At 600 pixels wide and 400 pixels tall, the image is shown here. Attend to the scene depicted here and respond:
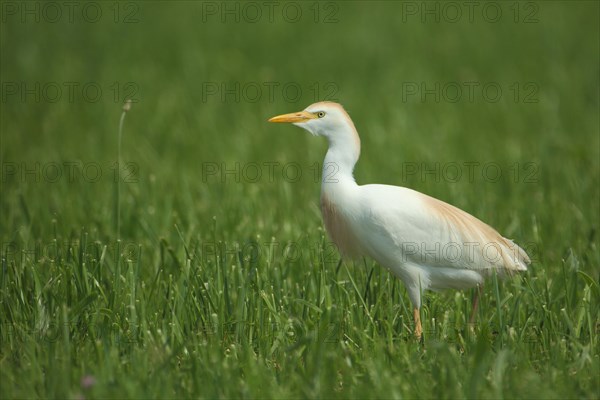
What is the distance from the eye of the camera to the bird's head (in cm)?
444

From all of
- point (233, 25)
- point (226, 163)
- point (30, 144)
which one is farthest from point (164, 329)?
point (233, 25)

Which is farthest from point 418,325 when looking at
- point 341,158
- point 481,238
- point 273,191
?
point 273,191

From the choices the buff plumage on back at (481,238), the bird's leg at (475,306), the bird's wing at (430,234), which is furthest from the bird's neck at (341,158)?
the bird's leg at (475,306)

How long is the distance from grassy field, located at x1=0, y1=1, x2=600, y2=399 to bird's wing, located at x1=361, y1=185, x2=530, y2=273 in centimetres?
17

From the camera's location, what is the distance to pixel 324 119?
4.46 metres

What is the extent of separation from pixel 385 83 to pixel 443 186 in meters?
3.72

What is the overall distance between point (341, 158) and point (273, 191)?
296 centimetres

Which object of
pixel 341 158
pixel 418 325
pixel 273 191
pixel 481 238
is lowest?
pixel 418 325

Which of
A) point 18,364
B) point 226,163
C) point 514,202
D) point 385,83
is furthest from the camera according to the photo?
point 385,83

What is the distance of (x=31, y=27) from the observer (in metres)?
12.1

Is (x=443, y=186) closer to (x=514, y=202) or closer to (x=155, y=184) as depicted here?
(x=514, y=202)

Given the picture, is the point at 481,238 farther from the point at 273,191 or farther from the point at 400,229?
the point at 273,191

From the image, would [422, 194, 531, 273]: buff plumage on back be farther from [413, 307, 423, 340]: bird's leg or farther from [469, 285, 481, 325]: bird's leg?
[413, 307, 423, 340]: bird's leg

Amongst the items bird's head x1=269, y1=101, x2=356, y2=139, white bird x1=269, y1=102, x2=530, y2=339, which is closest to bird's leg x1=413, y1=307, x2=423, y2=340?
white bird x1=269, y1=102, x2=530, y2=339
